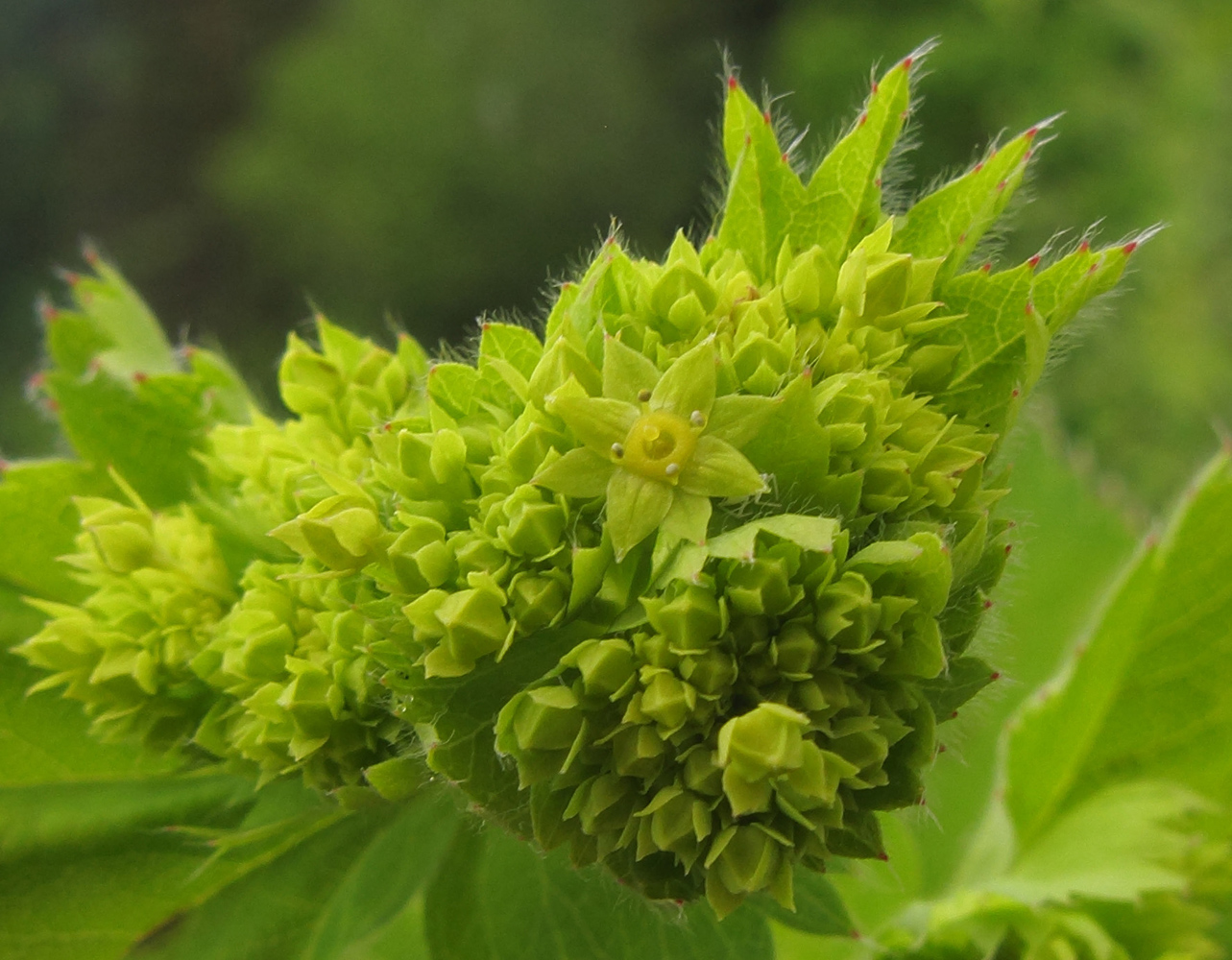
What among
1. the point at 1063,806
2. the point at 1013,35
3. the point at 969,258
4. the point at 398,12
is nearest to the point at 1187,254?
the point at 1013,35

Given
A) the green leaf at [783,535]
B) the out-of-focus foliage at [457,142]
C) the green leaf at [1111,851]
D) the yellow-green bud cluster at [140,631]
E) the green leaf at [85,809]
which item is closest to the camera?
the green leaf at [783,535]

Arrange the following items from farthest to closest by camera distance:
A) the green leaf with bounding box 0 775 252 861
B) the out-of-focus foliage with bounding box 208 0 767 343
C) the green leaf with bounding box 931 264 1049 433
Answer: the out-of-focus foliage with bounding box 208 0 767 343
the green leaf with bounding box 0 775 252 861
the green leaf with bounding box 931 264 1049 433

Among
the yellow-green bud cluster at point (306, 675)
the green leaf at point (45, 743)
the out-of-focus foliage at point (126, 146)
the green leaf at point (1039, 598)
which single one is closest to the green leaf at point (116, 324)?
the green leaf at point (45, 743)

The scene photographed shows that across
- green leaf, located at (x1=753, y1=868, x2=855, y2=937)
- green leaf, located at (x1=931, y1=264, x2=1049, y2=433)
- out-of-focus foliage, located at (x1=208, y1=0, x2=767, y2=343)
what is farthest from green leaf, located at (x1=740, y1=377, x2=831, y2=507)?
out-of-focus foliage, located at (x1=208, y1=0, x2=767, y2=343)

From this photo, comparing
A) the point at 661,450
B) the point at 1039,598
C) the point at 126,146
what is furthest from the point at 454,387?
the point at 126,146

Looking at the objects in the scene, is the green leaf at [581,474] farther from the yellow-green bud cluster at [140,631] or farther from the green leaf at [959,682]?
the yellow-green bud cluster at [140,631]

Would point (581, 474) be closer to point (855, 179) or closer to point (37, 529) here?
point (855, 179)

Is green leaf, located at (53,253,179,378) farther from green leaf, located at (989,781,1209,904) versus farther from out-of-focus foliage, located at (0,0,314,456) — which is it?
out-of-focus foliage, located at (0,0,314,456)
